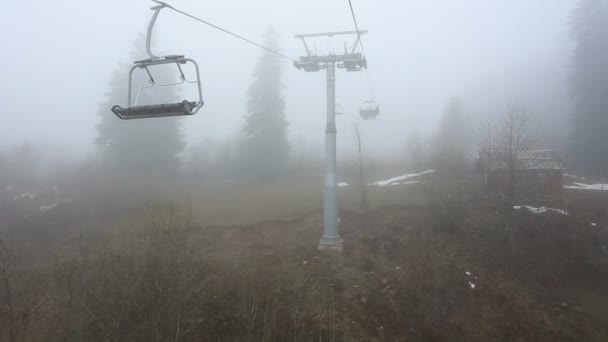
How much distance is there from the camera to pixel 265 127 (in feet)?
102

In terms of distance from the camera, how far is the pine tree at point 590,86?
2938 cm

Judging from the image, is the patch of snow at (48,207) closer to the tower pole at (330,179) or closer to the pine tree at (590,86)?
the tower pole at (330,179)

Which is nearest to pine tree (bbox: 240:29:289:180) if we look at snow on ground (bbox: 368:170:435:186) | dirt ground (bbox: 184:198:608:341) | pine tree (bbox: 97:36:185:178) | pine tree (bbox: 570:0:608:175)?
pine tree (bbox: 97:36:185:178)

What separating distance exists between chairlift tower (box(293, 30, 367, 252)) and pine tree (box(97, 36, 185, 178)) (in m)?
17.5

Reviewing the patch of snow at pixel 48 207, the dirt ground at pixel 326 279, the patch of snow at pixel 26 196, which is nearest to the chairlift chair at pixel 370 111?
the dirt ground at pixel 326 279

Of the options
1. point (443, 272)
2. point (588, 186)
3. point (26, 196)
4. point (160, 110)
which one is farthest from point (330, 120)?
point (26, 196)

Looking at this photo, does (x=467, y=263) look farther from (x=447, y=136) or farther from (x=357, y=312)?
(x=447, y=136)

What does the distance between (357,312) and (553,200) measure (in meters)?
16.4

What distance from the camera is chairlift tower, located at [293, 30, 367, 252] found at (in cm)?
1400

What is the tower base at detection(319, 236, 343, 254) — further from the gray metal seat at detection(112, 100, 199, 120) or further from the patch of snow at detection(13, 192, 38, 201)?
the patch of snow at detection(13, 192, 38, 201)

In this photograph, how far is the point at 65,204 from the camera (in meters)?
24.4

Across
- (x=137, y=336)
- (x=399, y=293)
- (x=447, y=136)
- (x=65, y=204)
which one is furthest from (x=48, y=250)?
(x=447, y=136)

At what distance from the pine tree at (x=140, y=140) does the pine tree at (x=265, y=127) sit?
18.2ft

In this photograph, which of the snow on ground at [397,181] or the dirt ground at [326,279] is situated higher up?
the snow on ground at [397,181]
